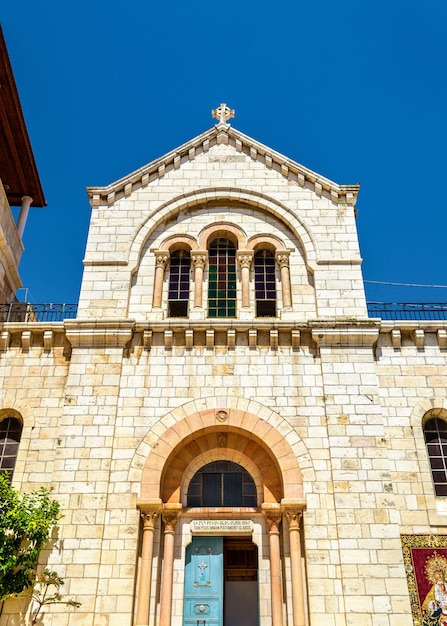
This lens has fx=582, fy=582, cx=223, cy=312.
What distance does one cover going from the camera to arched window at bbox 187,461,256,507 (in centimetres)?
1366

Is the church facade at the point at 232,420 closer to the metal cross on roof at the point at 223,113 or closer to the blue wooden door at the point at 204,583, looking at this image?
the blue wooden door at the point at 204,583

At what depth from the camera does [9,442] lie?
1428 cm

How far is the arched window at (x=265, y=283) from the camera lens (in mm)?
15930

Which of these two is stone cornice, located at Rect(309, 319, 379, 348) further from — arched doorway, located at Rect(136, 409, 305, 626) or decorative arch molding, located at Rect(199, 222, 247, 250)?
decorative arch molding, located at Rect(199, 222, 247, 250)

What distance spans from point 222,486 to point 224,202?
8.25 meters

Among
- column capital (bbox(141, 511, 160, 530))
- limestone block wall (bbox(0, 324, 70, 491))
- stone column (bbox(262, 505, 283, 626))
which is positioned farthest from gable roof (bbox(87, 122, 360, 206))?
stone column (bbox(262, 505, 283, 626))

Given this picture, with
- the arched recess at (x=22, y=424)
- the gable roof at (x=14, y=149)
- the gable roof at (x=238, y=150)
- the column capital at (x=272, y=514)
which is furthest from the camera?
the gable roof at (x=14, y=149)

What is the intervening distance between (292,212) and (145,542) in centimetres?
975

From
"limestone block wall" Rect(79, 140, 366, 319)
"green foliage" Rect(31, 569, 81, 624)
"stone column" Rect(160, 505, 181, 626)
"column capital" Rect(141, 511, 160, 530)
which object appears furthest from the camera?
"limestone block wall" Rect(79, 140, 366, 319)

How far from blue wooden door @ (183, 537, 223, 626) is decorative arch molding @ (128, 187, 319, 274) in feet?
25.0

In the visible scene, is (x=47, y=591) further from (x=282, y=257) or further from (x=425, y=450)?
(x=282, y=257)

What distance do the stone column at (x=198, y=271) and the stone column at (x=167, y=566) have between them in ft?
17.8

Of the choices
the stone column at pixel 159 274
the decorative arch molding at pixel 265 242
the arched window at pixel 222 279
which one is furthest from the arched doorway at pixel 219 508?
the decorative arch molding at pixel 265 242

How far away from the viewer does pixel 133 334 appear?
48.9 feet
